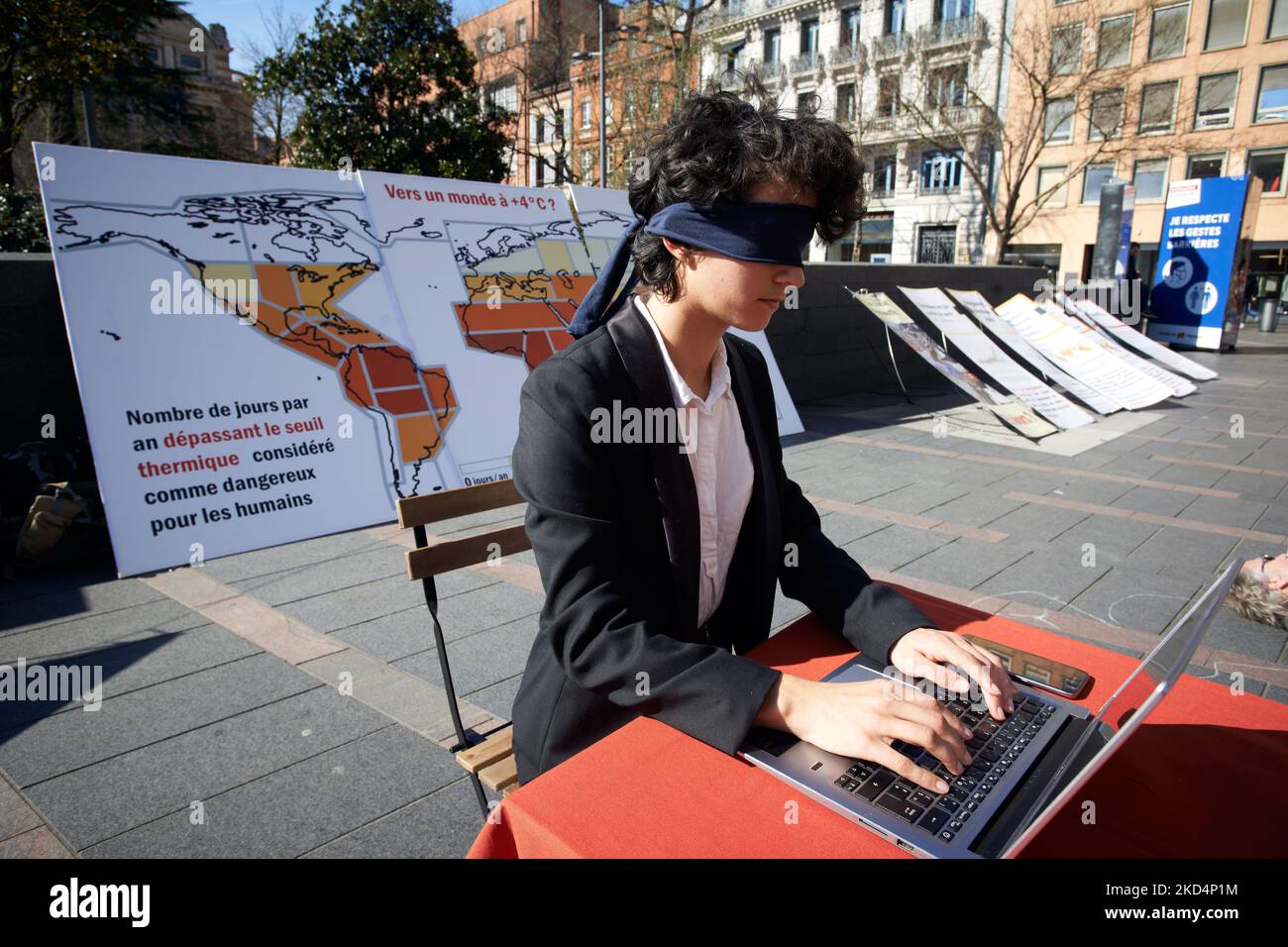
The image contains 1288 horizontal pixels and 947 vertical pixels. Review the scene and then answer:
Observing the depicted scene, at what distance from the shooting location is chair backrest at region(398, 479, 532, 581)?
80.8 inches

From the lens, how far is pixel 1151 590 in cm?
399

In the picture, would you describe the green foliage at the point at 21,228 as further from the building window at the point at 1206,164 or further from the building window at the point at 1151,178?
the building window at the point at 1206,164

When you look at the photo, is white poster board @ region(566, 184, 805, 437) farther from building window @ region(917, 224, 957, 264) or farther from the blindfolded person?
building window @ region(917, 224, 957, 264)

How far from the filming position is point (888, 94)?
28.9 metres

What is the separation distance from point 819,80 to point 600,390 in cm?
4272

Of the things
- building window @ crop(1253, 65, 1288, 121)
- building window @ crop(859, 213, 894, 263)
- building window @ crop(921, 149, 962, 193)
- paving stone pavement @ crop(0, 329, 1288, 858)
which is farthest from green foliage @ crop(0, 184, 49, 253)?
building window @ crop(1253, 65, 1288, 121)

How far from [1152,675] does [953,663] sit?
370 mm

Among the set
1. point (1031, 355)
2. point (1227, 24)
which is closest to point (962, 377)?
point (1031, 355)

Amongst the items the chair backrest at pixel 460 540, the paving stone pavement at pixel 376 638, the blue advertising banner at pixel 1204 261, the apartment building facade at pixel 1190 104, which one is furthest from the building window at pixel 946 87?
the chair backrest at pixel 460 540

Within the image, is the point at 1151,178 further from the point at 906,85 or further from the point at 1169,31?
the point at 906,85

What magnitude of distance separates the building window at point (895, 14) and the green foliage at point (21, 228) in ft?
127

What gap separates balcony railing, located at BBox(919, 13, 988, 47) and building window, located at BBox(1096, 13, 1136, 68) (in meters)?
5.49

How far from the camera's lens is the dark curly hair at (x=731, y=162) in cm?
142
